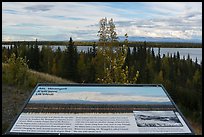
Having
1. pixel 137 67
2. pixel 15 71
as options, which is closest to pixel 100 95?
pixel 137 67

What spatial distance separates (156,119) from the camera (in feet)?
8.39

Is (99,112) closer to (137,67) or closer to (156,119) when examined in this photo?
(156,119)

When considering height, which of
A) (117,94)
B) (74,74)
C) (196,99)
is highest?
(117,94)

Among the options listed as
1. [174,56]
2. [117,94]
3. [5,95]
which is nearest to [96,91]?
[117,94]

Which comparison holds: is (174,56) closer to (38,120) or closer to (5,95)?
(5,95)

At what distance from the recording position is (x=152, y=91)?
323cm

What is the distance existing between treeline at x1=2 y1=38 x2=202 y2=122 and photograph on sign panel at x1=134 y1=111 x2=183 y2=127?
4.35 meters

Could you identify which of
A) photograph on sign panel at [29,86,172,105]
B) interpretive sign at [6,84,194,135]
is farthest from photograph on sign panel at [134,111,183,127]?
photograph on sign panel at [29,86,172,105]

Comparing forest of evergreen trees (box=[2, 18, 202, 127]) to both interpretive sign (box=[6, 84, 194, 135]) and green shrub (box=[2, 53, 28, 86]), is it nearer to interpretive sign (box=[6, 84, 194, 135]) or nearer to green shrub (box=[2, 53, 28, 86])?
green shrub (box=[2, 53, 28, 86])

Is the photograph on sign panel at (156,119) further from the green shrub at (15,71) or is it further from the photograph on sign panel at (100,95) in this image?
the green shrub at (15,71)

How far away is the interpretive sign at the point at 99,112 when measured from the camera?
94.2 inches

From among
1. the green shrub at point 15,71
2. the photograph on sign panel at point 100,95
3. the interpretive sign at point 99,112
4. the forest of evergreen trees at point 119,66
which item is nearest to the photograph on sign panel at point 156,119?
the interpretive sign at point 99,112

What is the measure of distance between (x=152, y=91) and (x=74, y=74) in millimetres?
4761

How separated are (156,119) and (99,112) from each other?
450mm
